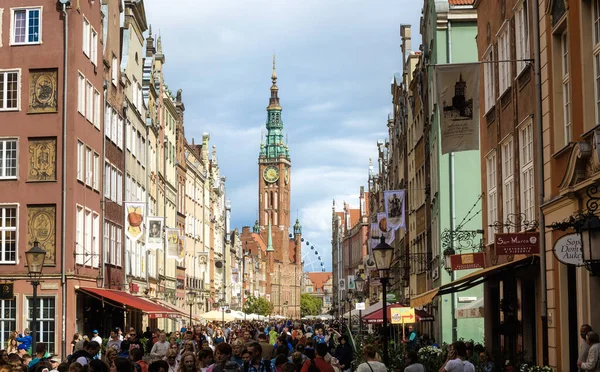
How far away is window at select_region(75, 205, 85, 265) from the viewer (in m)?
36.3

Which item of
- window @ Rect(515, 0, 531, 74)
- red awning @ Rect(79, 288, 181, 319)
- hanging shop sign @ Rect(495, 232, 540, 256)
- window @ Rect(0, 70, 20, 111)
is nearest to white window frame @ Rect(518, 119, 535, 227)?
window @ Rect(515, 0, 531, 74)

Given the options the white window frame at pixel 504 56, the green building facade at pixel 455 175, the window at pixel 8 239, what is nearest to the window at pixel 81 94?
the window at pixel 8 239

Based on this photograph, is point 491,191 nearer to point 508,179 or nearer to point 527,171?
point 508,179

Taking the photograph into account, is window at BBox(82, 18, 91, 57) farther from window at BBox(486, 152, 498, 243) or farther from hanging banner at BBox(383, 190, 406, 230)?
window at BBox(486, 152, 498, 243)

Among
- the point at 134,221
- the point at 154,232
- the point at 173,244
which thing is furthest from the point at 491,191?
the point at 173,244

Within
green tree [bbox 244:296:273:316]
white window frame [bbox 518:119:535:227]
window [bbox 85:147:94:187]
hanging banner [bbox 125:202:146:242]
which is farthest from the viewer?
green tree [bbox 244:296:273:316]

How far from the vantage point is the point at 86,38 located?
3822 cm

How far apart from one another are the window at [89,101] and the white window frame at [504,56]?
17906 mm

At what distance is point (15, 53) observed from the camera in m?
35.9

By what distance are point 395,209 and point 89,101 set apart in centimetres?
1281

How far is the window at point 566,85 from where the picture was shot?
17234 millimetres

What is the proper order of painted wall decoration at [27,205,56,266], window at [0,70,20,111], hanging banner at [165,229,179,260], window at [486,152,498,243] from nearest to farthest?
window at [486,152,498,243] → painted wall decoration at [27,205,56,266] → window at [0,70,20,111] → hanging banner at [165,229,179,260]

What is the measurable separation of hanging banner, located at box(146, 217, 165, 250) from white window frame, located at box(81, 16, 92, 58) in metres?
8.41

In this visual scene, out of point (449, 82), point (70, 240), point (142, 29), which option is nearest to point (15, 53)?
point (70, 240)
